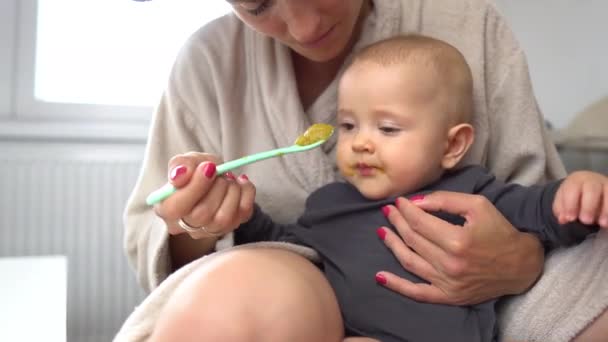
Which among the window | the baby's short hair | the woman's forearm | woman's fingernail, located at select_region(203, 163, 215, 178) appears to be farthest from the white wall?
woman's fingernail, located at select_region(203, 163, 215, 178)

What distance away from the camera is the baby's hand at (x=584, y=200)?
64 centimetres

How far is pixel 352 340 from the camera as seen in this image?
2.27ft

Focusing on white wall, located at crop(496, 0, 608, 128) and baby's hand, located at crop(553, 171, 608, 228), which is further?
white wall, located at crop(496, 0, 608, 128)

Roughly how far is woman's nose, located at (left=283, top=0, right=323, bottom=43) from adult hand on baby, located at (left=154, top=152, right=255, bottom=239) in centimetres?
22

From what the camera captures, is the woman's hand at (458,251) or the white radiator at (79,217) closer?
the woman's hand at (458,251)

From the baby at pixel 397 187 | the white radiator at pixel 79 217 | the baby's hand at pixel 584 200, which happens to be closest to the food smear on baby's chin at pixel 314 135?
the baby at pixel 397 187

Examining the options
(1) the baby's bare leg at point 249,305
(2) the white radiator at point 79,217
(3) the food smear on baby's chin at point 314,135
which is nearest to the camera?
(1) the baby's bare leg at point 249,305

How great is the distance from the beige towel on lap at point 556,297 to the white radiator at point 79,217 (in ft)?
3.05

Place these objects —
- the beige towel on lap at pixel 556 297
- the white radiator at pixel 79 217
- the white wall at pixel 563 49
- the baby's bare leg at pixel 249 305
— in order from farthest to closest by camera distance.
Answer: the white wall at pixel 563 49, the white radiator at pixel 79 217, the beige towel on lap at pixel 556 297, the baby's bare leg at pixel 249 305

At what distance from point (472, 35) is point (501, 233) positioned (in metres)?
0.35

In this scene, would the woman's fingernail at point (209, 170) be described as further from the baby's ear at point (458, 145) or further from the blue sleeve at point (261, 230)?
the baby's ear at point (458, 145)

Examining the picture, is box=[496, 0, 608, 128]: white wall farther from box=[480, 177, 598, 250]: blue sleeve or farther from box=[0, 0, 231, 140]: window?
box=[480, 177, 598, 250]: blue sleeve

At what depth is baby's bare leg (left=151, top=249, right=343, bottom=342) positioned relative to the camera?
578 millimetres

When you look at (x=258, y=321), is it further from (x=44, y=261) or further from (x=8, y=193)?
(x=8, y=193)
